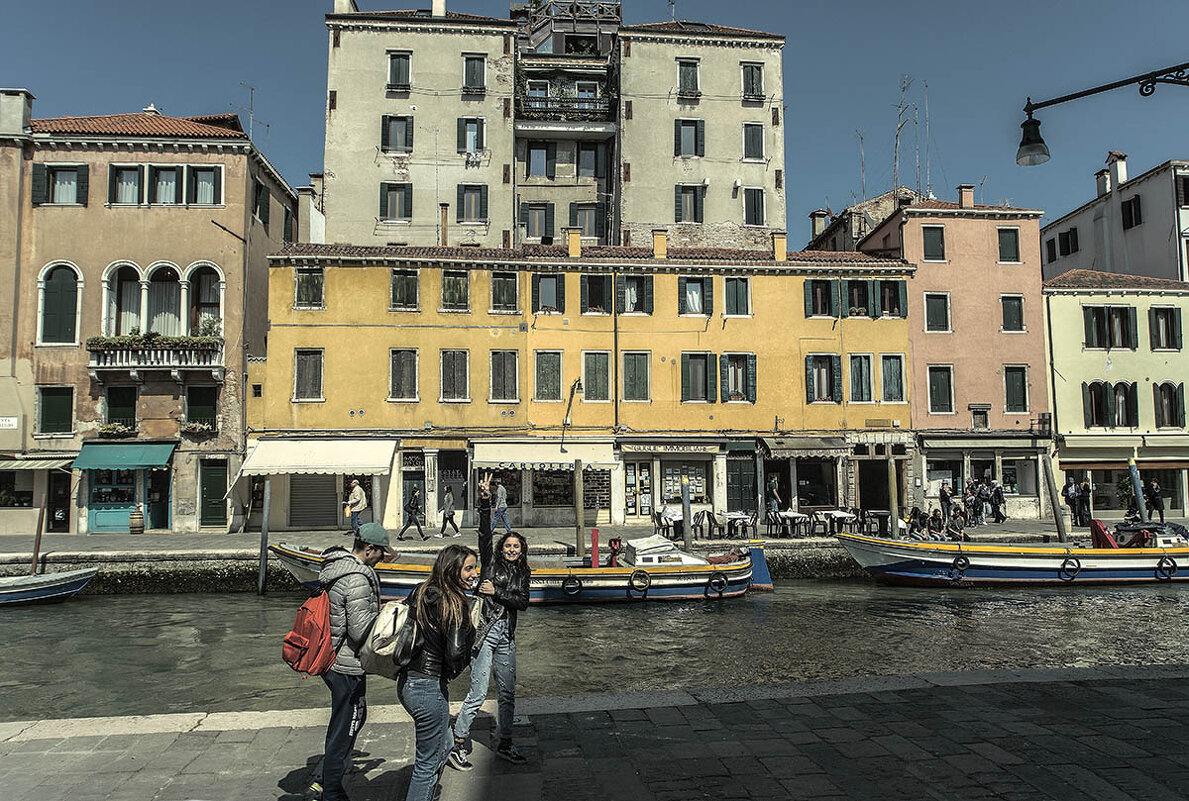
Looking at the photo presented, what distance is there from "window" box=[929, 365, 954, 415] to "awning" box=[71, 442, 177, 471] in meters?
26.8

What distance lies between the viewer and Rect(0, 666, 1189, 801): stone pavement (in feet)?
19.3

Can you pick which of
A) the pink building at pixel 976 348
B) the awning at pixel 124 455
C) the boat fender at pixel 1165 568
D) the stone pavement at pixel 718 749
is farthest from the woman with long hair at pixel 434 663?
the pink building at pixel 976 348

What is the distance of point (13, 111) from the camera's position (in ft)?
91.4

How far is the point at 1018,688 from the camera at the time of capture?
8453 millimetres

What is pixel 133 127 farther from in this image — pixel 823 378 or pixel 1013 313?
pixel 1013 313

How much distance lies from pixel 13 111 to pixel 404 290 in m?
14.5

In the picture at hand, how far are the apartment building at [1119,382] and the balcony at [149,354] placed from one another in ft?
100

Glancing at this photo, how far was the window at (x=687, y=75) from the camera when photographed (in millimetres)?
37406

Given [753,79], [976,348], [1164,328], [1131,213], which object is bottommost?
[976,348]

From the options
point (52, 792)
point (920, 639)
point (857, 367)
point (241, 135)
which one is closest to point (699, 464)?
point (857, 367)

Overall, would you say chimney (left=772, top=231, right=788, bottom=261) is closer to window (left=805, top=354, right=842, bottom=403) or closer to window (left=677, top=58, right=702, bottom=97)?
window (left=805, top=354, right=842, bottom=403)

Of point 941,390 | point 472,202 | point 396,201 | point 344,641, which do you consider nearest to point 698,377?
point 941,390

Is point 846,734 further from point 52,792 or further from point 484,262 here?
point 484,262

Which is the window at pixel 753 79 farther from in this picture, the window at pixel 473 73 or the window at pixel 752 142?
the window at pixel 473 73
